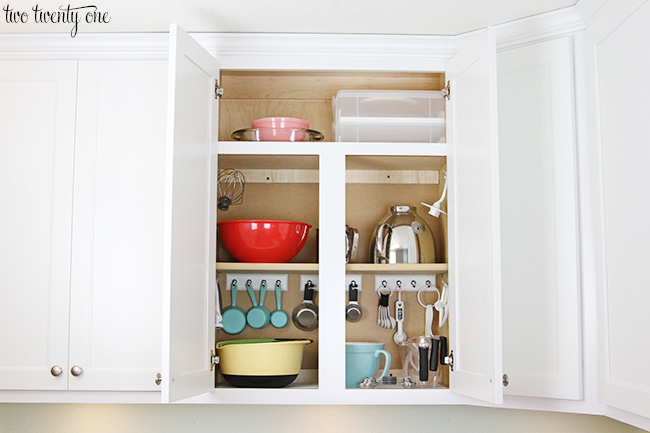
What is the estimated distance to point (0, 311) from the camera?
198 cm

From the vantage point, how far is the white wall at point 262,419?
2.31m

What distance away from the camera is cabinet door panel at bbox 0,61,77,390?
196 centimetres

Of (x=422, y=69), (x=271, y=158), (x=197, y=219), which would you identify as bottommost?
(x=197, y=219)

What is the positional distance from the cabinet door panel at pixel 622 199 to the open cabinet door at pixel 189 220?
3.41ft

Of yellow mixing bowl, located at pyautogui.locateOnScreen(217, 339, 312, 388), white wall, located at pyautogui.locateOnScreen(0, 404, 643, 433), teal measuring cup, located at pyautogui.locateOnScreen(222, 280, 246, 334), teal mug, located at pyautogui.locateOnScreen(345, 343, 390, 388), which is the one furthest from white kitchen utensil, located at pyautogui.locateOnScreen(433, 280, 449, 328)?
teal measuring cup, located at pyautogui.locateOnScreen(222, 280, 246, 334)

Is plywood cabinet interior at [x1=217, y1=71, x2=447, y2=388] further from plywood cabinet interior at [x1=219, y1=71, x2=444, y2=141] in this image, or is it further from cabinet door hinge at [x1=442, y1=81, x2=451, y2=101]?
cabinet door hinge at [x1=442, y1=81, x2=451, y2=101]

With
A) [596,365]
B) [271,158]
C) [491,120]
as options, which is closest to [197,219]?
[271,158]

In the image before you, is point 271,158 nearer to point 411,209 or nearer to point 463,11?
point 411,209

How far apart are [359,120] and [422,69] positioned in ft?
0.82

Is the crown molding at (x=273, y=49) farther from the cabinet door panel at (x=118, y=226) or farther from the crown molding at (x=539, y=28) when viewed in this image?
the crown molding at (x=539, y=28)

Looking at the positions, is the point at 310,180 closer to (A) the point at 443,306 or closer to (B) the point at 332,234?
(B) the point at 332,234

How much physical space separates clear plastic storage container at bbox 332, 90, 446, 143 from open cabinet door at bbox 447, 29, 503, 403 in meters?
0.08

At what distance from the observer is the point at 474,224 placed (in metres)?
1.84

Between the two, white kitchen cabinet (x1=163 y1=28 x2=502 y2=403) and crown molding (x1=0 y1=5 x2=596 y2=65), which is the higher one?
crown molding (x1=0 y1=5 x2=596 y2=65)
